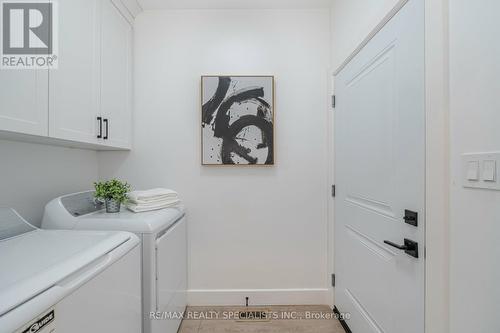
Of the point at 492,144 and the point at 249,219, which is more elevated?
the point at 492,144

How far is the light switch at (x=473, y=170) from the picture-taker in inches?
30.6

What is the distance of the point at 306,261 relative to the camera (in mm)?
2117

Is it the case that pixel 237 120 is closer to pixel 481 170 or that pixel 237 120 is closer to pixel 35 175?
pixel 35 175

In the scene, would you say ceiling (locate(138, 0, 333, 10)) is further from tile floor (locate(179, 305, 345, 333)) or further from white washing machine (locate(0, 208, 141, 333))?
tile floor (locate(179, 305, 345, 333))

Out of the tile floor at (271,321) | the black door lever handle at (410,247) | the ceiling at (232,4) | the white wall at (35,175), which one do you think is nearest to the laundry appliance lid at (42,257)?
the white wall at (35,175)

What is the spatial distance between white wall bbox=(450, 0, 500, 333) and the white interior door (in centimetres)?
15

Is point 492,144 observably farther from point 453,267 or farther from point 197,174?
point 197,174

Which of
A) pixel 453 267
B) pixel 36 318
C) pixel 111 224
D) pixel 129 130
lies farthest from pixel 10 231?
pixel 453 267

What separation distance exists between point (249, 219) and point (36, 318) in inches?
63.3

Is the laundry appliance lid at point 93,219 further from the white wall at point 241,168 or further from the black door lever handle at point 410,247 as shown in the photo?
the black door lever handle at point 410,247

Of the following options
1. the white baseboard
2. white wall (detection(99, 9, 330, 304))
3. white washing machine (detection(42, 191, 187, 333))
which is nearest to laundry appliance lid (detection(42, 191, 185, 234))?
white washing machine (detection(42, 191, 187, 333))

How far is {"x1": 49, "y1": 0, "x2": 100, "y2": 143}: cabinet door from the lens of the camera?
4.17 feet

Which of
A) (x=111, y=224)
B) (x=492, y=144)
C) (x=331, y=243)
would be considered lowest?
(x=331, y=243)

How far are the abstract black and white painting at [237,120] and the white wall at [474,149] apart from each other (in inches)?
52.2
